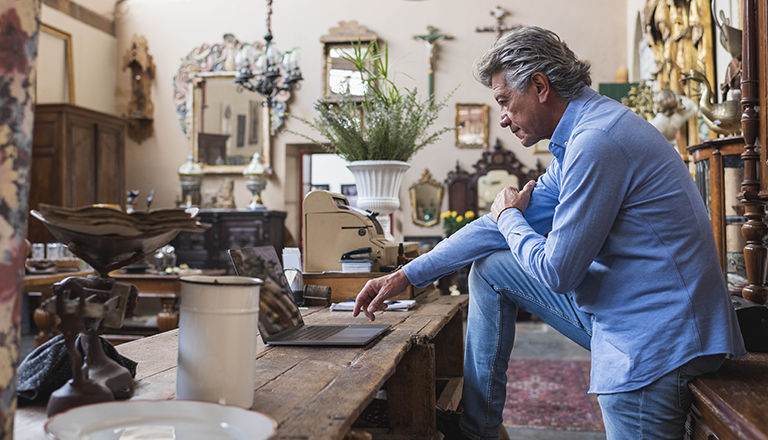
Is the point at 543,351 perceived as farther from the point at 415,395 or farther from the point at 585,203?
the point at 585,203

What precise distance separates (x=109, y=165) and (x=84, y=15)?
190 centimetres

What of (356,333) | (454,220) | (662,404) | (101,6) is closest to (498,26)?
(454,220)

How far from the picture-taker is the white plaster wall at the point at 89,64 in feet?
22.8

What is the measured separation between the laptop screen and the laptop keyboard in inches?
1.6

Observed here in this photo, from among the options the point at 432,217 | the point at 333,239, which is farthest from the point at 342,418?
the point at 432,217

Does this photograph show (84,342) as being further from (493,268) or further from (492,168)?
(492,168)

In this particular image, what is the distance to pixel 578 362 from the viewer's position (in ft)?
14.2

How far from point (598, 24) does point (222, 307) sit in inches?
278

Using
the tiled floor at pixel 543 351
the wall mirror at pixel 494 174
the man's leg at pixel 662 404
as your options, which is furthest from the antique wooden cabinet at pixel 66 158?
the man's leg at pixel 662 404

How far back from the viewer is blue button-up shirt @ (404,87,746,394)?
1.19 metres

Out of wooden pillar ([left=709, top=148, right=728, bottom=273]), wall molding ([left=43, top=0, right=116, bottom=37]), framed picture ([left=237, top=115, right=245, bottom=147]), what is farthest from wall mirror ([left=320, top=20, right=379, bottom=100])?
wooden pillar ([left=709, top=148, right=728, bottom=273])

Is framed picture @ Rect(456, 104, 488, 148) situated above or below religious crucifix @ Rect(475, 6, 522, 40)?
below

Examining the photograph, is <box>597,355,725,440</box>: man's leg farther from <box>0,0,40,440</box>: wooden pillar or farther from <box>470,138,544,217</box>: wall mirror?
<box>470,138,544,217</box>: wall mirror

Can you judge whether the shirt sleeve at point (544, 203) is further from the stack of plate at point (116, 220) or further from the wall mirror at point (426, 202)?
the wall mirror at point (426, 202)
